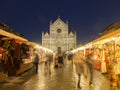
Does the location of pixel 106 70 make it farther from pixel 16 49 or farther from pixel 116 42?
pixel 16 49

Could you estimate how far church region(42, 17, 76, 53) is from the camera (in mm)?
120688

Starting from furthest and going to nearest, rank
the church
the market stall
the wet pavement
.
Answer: the church → the market stall → the wet pavement

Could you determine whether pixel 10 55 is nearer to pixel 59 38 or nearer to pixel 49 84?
pixel 49 84

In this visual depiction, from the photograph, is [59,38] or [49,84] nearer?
[49,84]

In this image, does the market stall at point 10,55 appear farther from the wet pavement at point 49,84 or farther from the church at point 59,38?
the church at point 59,38

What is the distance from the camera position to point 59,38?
122 m

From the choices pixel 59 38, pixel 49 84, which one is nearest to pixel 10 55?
pixel 49 84

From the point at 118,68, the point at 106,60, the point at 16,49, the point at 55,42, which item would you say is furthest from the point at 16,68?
the point at 55,42

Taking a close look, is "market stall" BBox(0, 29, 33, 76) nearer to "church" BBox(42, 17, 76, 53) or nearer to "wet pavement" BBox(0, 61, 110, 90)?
"wet pavement" BBox(0, 61, 110, 90)

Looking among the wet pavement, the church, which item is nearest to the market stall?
the wet pavement

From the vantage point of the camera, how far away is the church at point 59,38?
396 feet

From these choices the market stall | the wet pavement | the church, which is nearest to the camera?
the wet pavement

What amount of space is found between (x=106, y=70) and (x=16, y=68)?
623 centimetres

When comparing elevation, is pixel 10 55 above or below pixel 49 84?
above
